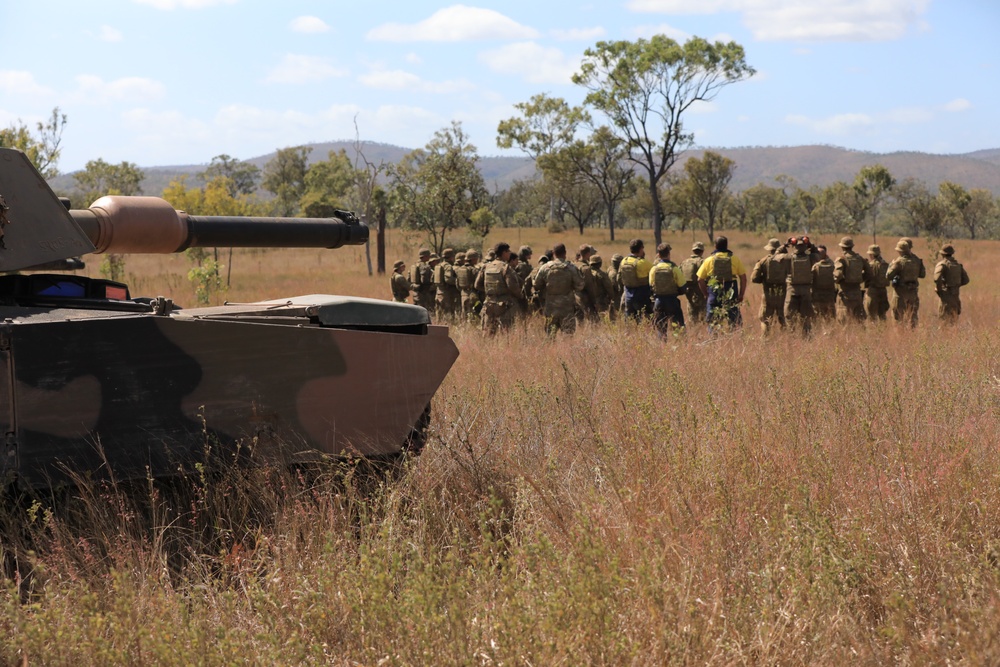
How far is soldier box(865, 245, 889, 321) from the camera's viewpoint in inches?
558

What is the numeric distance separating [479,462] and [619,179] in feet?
188

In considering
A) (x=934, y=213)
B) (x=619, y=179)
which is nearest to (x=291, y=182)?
(x=619, y=179)

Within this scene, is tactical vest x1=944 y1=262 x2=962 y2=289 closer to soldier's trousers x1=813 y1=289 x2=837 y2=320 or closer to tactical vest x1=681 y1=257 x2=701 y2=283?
soldier's trousers x1=813 y1=289 x2=837 y2=320

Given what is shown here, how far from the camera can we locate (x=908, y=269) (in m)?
13.9

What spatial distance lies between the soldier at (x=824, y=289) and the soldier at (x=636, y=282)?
2310mm

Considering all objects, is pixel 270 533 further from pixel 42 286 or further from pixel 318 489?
pixel 42 286

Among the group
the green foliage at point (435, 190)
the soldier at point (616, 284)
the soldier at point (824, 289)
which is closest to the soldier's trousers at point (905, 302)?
the soldier at point (824, 289)

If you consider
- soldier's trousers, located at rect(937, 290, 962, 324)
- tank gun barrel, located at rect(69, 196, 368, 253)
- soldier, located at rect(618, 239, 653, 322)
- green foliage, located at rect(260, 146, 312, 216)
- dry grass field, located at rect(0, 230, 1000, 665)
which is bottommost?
dry grass field, located at rect(0, 230, 1000, 665)

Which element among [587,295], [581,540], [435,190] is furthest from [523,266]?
[435,190]

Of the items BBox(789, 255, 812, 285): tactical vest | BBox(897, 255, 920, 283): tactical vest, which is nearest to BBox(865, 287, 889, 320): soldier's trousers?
BBox(897, 255, 920, 283): tactical vest

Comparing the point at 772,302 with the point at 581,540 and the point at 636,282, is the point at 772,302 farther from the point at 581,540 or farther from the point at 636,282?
the point at 581,540

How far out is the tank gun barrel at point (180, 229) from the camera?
5.83 metres

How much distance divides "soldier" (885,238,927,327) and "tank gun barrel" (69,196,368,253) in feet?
30.9

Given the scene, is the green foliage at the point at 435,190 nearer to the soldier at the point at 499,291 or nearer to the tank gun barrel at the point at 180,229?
the soldier at the point at 499,291
